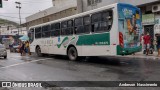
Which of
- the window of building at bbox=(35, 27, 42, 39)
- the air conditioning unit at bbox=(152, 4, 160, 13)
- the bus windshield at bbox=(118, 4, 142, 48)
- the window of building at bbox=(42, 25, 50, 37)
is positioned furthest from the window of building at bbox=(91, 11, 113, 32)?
the air conditioning unit at bbox=(152, 4, 160, 13)

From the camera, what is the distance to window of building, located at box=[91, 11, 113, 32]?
1245cm

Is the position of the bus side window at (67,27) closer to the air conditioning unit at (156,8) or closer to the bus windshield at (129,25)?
the bus windshield at (129,25)

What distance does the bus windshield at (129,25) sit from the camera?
12.2 meters

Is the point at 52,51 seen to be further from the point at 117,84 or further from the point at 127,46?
the point at 117,84

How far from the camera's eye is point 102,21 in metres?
12.9

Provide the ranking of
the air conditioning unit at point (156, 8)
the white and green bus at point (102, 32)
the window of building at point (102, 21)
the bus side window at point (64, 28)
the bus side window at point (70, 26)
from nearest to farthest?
the white and green bus at point (102, 32)
the window of building at point (102, 21)
the bus side window at point (70, 26)
the bus side window at point (64, 28)
the air conditioning unit at point (156, 8)

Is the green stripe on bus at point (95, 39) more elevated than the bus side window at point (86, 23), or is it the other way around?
the bus side window at point (86, 23)

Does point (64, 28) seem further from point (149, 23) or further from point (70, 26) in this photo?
point (149, 23)

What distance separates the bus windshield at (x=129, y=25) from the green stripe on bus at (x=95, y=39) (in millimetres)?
917

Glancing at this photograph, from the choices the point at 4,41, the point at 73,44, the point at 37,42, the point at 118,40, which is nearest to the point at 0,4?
the point at 37,42

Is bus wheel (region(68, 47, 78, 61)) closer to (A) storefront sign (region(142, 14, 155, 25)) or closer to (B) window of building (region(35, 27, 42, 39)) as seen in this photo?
(B) window of building (region(35, 27, 42, 39))

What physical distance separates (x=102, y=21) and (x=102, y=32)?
62 centimetres

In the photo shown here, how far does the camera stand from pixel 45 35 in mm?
19328

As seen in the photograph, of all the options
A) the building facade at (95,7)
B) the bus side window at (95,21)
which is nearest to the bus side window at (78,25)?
the bus side window at (95,21)
